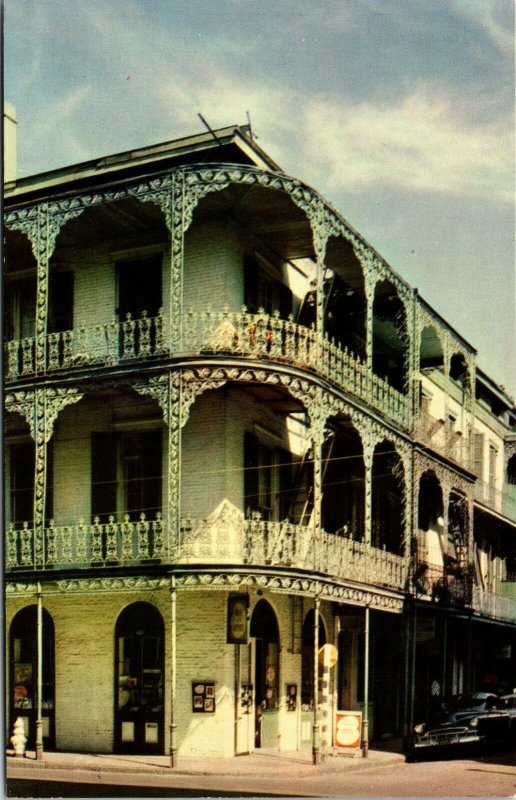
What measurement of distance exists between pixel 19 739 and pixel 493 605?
54.8 feet

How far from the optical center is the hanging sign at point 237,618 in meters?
21.3

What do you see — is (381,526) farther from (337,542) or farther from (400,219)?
(400,219)

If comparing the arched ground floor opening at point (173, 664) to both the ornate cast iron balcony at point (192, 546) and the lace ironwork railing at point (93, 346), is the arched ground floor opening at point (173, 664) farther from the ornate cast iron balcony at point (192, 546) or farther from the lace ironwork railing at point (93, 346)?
the lace ironwork railing at point (93, 346)

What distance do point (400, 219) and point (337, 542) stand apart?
7008mm

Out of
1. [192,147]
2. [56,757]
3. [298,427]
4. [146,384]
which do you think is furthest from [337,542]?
[192,147]

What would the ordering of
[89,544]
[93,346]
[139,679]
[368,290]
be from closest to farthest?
[139,679]
[89,544]
[93,346]
[368,290]

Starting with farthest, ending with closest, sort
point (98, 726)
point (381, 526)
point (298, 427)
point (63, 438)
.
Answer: point (381, 526)
point (298, 427)
point (63, 438)
point (98, 726)

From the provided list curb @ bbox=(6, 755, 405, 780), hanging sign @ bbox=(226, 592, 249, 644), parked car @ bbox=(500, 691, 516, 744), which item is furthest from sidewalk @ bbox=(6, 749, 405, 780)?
parked car @ bbox=(500, 691, 516, 744)

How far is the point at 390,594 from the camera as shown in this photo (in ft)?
84.5

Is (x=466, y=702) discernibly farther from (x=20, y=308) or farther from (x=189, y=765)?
(x=20, y=308)

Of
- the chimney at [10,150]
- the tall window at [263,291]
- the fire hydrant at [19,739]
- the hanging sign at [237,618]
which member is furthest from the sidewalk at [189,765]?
the chimney at [10,150]

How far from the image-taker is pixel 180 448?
68.5 feet

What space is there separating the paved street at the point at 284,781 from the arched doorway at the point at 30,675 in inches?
100

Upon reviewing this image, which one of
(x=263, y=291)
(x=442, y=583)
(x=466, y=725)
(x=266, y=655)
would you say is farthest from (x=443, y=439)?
(x=266, y=655)
